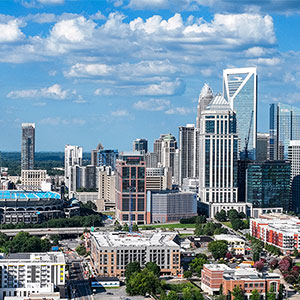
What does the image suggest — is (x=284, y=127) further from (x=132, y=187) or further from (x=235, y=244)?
(x=235, y=244)

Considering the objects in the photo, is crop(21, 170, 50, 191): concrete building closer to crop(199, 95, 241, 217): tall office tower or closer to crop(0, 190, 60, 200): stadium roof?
crop(0, 190, 60, 200): stadium roof

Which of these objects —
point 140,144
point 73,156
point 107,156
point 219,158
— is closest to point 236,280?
point 219,158

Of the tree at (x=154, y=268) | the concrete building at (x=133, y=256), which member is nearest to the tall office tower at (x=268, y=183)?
the concrete building at (x=133, y=256)

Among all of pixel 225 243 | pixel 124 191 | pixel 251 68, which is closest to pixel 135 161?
pixel 124 191

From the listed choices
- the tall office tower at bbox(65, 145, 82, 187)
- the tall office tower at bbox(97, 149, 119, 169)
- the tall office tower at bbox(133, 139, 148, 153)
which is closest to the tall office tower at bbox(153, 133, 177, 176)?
the tall office tower at bbox(97, 149, 119, 169)

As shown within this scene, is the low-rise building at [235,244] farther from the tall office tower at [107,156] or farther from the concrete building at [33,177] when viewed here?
the tall office tower at [107,156]

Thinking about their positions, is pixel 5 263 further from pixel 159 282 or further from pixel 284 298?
pixel 284 298
